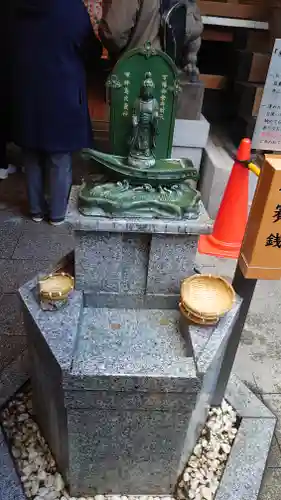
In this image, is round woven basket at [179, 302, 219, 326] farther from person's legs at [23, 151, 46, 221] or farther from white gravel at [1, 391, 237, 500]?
person's legs at [23, 151, 46, 221]

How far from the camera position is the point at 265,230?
5.27ft

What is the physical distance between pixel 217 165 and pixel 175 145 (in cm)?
46

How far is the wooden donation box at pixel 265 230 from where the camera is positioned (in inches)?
60.0

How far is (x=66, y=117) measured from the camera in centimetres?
344

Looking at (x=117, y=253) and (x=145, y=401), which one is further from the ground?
(x=117, y=253)

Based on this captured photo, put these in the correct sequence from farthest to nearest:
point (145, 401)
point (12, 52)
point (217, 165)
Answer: point (217, 165) → point (12, 52) → point (145, 401)

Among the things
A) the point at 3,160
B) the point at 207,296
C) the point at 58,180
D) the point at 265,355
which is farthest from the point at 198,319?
the point at 3,160

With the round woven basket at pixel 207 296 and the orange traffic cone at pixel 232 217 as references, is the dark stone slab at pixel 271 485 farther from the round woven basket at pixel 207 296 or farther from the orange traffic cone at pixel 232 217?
the orange traffic cone at pixel 232 217

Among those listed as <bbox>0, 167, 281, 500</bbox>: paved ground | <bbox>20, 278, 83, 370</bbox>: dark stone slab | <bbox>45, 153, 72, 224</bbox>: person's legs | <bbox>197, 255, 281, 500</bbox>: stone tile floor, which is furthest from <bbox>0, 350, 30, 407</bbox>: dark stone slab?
<bbox>45, 153, 72, 224</bbox>: person's legs

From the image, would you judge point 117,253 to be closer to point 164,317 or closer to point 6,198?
point 164,317

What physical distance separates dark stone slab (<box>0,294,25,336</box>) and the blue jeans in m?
1.17

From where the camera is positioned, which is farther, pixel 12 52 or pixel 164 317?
pixel 12 52

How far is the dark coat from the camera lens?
3141 millimetres

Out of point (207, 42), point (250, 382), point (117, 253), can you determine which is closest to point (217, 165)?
point (207, 42)
